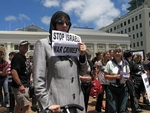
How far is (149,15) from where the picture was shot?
65.2 metres

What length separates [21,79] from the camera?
12.8 ft

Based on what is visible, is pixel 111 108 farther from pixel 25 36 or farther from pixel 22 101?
pixel 25 36

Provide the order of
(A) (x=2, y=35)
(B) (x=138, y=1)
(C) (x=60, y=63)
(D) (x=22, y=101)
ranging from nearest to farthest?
(C) (x=60, y=63) → (D) (x=22, y=101) → (A) (x=2, y=35) → (B) (x=138, y=1)

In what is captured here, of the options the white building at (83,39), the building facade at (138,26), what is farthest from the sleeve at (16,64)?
the building facade at (138,26)

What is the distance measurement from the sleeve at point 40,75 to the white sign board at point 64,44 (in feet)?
0.43

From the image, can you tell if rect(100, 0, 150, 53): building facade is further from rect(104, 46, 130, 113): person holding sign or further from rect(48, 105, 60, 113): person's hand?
rect(48, 105, 60, 113): person's hand

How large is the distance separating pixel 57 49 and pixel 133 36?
72.6 metres

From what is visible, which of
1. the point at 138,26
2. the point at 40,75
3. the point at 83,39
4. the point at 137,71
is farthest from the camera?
the point at 138,26

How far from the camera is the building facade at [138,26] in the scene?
211 ft

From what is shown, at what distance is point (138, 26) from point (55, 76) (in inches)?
2768

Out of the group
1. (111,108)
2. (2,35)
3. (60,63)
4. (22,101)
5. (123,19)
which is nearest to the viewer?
(60,63)

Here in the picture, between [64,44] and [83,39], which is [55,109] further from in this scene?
[83,39]

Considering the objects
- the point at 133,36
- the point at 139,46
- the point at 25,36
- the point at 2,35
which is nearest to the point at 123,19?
the point at 133,36

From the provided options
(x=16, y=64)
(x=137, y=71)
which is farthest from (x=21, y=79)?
(x=137, y=71)
